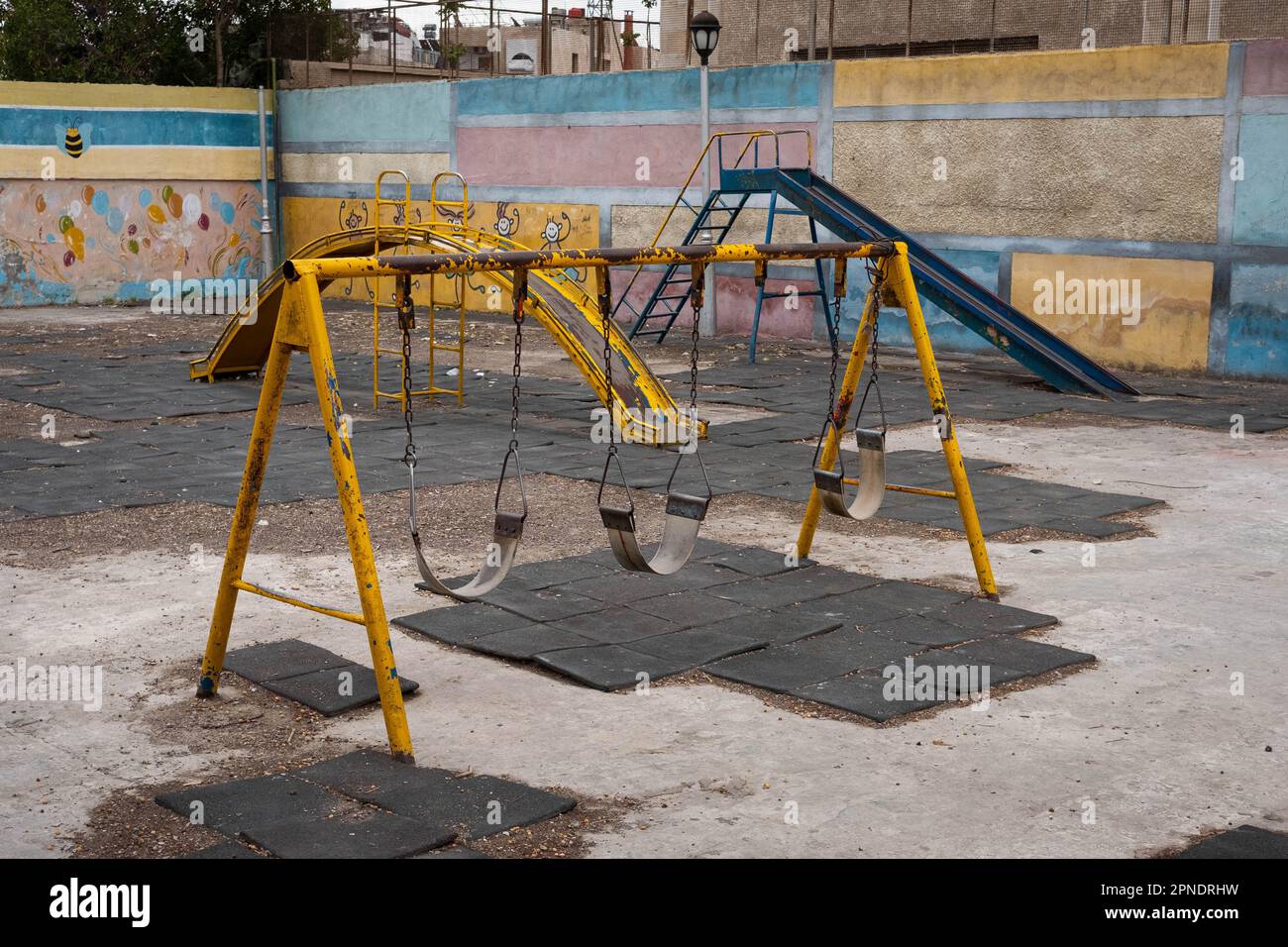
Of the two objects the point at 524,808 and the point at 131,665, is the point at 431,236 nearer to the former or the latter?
the point at 131,665

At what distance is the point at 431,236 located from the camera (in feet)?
39.3

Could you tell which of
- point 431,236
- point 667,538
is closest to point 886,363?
point 431,236

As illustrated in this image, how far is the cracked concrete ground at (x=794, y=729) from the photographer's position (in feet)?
14.3

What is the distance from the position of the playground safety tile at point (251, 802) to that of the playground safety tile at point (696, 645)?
178cm

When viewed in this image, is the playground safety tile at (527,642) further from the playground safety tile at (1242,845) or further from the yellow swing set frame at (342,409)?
the playground safety tile at (1242,845)

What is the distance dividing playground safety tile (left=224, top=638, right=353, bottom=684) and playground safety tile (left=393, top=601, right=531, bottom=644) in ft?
1.52

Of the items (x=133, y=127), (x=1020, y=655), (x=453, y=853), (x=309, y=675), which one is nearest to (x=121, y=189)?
(x=133, y=127)

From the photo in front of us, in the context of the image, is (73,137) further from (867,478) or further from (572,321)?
(867,478)

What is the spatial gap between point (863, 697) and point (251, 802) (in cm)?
224

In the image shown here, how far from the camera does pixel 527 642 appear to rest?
19.9ft

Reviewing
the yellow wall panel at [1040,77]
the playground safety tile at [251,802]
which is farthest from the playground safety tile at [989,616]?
the yellow wall panel at [1040,77]

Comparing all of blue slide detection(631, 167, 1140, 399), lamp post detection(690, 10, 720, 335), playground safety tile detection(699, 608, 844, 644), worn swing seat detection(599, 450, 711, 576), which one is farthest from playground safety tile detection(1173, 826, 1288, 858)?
lamp post detection(690, 10, 720, 335)

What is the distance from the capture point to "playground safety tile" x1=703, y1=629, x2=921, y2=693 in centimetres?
566
